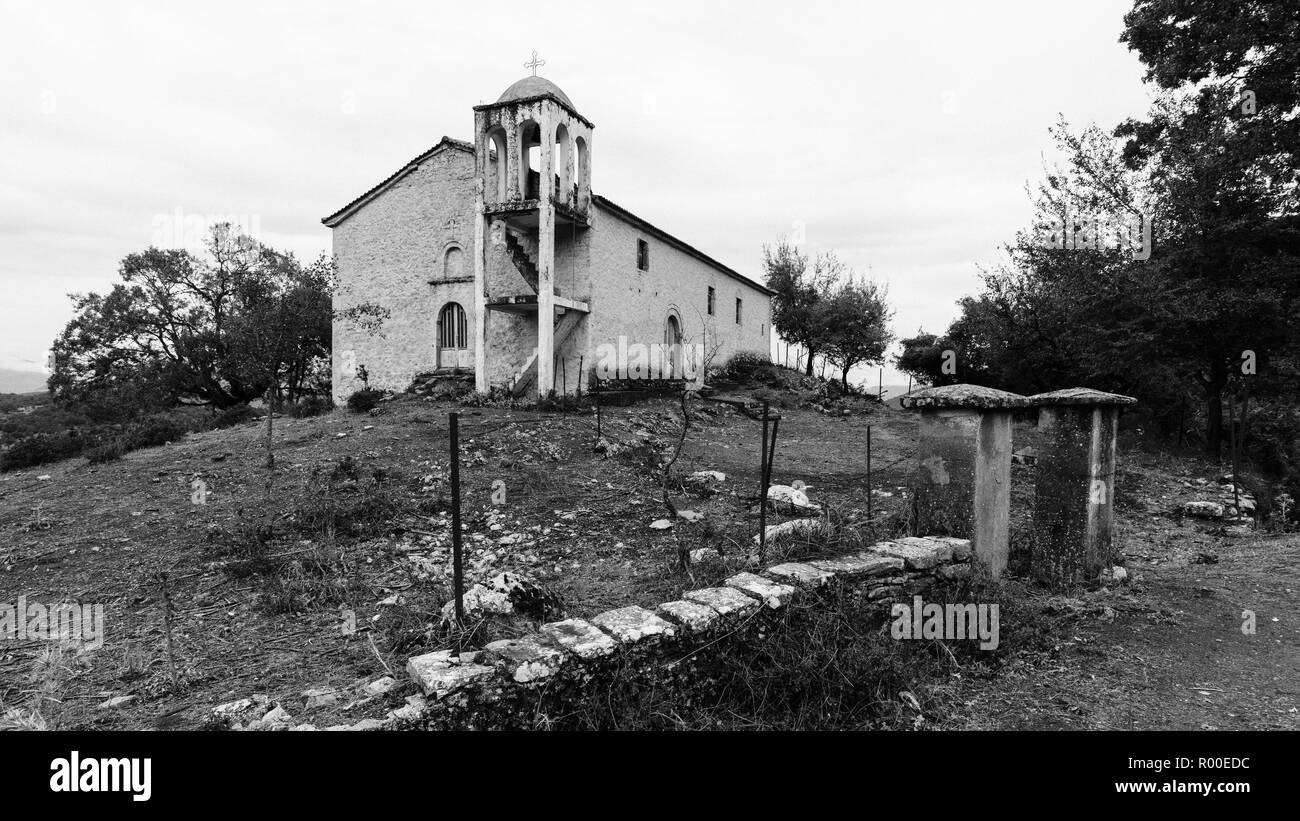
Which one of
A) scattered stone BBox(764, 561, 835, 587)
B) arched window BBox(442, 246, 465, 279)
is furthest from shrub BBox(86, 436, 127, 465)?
scattered stone BBox(764, 561, 835, 587)

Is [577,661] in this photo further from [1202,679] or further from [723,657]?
[1202,679]

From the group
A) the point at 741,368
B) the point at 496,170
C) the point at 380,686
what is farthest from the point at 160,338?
the point at 380,686

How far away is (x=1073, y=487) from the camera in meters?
6.02

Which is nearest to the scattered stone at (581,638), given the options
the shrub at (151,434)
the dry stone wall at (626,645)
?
the dry stone wall at (626,645)

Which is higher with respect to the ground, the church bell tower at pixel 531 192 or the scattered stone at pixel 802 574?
the church bell tower at pixel 531 192

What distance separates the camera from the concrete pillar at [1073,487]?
19.5 feet

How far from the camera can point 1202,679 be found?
4066 mm

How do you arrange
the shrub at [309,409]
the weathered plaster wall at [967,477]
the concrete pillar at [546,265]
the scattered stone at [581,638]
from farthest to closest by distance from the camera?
the shrub at [309,409] < the concrete pillar at [546,265] < the weathered plaster wall at [967,477] < the scattered stone at [581,638]

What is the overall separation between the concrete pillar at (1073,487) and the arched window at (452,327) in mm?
16873

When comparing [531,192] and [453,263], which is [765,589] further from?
[453,263]

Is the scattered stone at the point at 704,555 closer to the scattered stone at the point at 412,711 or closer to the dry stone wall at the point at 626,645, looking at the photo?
the dry stone wall at the point at 626,645

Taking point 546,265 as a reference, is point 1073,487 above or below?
below

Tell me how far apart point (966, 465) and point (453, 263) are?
1756 centimetres

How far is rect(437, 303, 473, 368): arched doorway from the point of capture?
19516 mm
